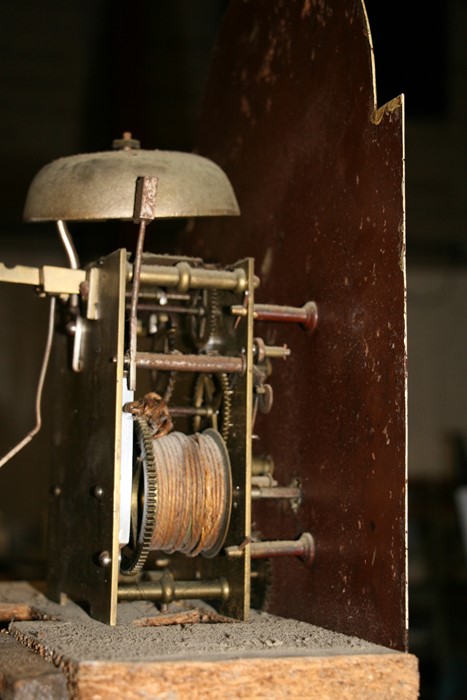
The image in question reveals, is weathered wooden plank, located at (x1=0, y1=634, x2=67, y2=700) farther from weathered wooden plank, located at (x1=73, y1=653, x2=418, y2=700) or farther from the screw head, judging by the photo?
the screw head

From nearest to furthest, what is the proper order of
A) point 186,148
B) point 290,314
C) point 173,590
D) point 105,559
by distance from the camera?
point 105,559 < point 173,590 < point 290,314 < point 186,148

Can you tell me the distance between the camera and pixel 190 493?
1.62 m

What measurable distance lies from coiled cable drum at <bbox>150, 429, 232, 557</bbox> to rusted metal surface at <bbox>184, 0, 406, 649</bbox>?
0.61 feet

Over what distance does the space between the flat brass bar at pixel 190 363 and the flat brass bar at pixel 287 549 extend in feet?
0.98

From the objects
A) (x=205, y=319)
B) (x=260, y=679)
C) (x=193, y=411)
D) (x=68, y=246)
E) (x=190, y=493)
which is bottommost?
(x=260, y=679)

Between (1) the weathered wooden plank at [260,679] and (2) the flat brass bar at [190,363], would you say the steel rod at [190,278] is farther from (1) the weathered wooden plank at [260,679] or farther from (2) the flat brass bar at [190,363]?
(1) the weathered wooden plank at [260,679]

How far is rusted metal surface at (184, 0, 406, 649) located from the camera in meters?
1.51

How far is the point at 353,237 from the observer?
1639 mm

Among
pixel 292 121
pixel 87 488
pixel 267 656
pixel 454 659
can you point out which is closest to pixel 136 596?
pixel 87 488

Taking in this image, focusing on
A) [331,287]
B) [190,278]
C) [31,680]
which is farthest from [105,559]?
[331,287]

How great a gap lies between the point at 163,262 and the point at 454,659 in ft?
11.7

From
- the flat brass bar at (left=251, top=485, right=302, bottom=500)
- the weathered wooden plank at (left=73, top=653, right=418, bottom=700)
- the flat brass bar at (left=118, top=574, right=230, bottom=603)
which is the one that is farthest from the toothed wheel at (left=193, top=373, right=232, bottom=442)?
the weathered wooden plank at (left=73, top=653, right=418, bottom=700)

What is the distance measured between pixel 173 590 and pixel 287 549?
0.21 meters

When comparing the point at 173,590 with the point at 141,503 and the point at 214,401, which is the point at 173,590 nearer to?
the point at 141,503
